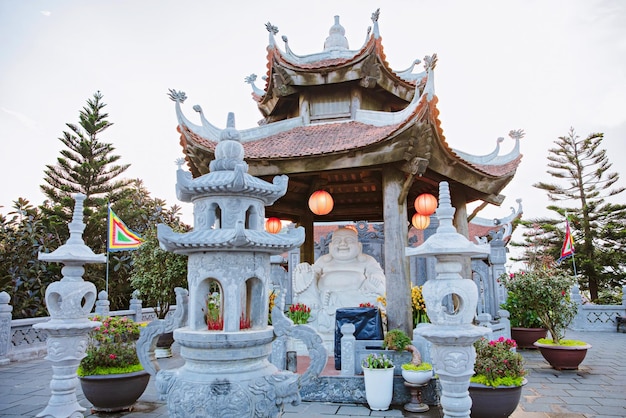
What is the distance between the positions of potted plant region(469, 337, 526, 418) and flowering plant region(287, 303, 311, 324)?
359 centimetres

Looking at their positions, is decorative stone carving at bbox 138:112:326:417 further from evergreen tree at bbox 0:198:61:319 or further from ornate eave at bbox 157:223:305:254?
evergreen tree at bbox 0:198:61:319

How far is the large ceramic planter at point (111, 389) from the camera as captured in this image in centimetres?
596

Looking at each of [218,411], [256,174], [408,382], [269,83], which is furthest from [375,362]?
[269,83]

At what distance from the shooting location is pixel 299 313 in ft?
26.7

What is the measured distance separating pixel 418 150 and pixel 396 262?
1.94m

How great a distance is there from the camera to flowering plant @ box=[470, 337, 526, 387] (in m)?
5.29

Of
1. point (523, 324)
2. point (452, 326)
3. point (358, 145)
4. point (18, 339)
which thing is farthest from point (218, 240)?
point (523, 324)

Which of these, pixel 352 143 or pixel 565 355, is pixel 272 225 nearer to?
pixel 352 143

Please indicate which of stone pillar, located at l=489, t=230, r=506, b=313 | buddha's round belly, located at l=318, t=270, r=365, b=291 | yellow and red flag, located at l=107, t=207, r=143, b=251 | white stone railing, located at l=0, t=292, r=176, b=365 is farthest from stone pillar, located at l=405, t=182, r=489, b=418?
yellow and red flag, located at l=107, t=207, r=143, b=251

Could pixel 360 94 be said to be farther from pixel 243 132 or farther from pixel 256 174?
pixel 256 174

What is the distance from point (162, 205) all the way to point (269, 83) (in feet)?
52.6

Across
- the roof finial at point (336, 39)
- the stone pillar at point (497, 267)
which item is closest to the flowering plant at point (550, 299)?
the stone pillar at point (497, 267)

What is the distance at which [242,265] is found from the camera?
12.8ft

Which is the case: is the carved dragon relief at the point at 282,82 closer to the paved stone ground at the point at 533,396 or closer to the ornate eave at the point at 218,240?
the ornate eave at the point at 218,240
